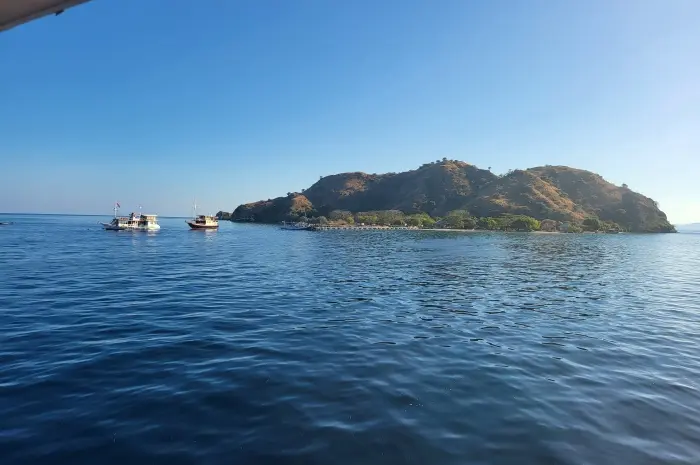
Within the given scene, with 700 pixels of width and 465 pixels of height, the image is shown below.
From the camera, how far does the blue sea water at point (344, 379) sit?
783 centimetres

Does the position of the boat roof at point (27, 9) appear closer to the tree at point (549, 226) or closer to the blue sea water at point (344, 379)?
the blue sea water at point (344, 379)

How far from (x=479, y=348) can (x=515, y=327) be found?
4.53 metres

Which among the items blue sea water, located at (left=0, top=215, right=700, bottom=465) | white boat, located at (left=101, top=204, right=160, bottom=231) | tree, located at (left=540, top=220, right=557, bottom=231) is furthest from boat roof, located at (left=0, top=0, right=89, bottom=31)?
tree, located at (left=540, top=220, right=557, bottom=231)

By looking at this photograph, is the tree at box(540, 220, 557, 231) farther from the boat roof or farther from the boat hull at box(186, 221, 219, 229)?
the boat roof

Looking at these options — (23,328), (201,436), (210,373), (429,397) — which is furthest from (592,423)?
(23,328)

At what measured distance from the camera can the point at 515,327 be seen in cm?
1825

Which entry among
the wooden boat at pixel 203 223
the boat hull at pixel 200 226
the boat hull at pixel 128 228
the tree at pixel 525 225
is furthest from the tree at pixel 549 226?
the boat hull at pixel 128 228


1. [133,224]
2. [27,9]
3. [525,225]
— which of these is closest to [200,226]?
[133,224]

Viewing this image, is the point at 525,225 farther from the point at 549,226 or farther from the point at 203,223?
the point at 203,223

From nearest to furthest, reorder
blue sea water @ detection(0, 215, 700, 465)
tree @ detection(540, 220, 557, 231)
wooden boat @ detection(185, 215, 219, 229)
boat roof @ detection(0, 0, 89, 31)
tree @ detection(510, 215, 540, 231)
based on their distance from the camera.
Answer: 1. boat roof @ detection(0, 0, 89, 31)
2. blue sea water @ detection(0, 215, 700, 465)
3. wooden boat @ detection(185, 215, 219, 229)
4. tree @ detection(510, 215, 540, 231)
5. tree @ detection(540, 220, 557, 231)

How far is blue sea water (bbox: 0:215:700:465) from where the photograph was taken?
7832 millimetres

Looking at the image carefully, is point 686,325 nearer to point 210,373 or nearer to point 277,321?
point 277,321

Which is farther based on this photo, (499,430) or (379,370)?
(379,370)

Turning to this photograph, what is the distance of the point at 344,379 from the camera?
1145 centimetres
